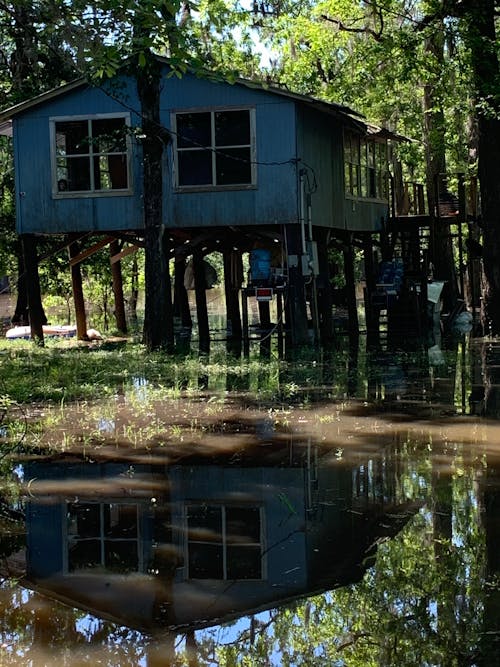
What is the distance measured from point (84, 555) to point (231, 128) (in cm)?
1575

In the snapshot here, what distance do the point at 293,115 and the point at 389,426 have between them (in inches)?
450

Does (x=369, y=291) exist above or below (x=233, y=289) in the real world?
below

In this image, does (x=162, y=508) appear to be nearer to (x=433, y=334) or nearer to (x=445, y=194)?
(x=433, y=334)

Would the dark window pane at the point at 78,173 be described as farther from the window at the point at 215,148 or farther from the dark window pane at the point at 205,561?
the dark window pane at the point at 205,561

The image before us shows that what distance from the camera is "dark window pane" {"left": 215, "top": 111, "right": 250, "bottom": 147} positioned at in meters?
20.9

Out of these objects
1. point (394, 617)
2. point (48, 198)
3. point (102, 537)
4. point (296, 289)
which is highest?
point (48, 198)

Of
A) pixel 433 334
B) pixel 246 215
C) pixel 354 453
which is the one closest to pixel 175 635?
pixel 354 453

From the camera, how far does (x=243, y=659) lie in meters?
4.75

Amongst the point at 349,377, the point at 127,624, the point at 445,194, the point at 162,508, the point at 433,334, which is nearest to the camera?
the point at 127,624

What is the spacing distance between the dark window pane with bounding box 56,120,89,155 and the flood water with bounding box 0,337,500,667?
11.1m

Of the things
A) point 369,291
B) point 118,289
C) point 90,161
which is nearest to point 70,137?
point 90,161

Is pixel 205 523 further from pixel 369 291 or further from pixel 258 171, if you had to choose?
pixel 369 291

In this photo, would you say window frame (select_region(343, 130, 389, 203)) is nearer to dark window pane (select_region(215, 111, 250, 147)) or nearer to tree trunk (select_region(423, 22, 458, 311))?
tree trunk (select_region(423, 22, 458, 311))

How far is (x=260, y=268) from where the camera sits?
893 inches
